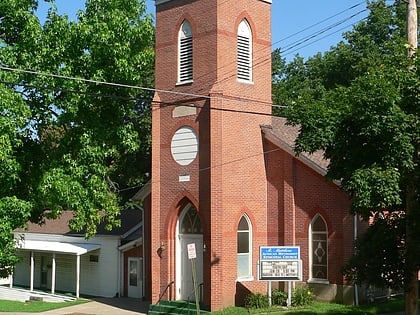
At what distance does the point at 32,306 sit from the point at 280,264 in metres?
12.7

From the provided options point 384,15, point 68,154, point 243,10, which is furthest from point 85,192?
point 384,15

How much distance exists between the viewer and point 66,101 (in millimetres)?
17906

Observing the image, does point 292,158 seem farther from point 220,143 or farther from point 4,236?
point 4,236

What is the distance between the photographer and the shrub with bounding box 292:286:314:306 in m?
24.1

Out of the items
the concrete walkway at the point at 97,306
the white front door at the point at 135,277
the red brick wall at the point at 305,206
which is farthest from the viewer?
the white front door at the point at 135,277

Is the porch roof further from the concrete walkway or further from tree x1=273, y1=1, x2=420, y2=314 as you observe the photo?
tree x1=273, y1=1, x2=420, y2=314

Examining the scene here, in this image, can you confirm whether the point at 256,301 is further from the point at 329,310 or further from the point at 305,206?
the point at 305,206

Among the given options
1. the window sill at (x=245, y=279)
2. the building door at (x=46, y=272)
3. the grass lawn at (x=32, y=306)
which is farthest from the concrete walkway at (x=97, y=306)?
the window sill at (x=245, y=279)

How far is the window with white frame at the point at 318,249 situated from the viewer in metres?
24.9

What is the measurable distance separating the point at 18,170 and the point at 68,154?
1517 millimetres

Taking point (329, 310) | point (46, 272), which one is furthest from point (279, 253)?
point (46, 272)

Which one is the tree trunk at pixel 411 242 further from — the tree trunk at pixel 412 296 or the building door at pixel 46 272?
the building door at pixel 46 272

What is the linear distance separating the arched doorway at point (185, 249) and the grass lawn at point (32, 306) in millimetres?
6558

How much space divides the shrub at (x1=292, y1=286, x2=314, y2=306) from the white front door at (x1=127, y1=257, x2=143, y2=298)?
9247 millimetres
